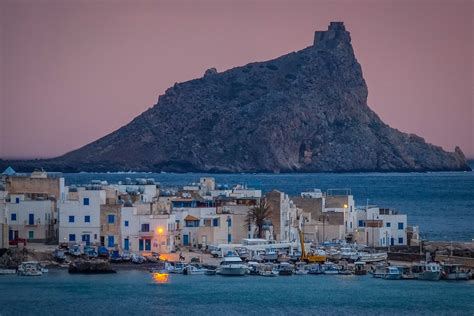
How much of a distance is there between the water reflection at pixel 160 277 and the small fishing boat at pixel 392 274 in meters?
8.87

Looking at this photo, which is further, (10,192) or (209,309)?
(10,192)

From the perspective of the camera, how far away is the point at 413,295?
52281mm

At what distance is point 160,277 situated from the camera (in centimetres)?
5503

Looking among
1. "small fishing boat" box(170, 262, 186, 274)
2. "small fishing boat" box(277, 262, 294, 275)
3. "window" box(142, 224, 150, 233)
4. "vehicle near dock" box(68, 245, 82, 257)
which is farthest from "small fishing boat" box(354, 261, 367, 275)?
"vehicle near dock" box(68, 245, 82, 257)

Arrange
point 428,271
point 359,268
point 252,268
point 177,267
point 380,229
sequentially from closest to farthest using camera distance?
1. point 428,271
2. point 177,267
3. point 252,268
4. point 359,268
5. point 380,229

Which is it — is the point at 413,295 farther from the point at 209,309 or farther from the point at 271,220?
the point at 271,220

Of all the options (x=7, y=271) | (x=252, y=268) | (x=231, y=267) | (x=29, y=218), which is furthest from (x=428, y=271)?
(x=29, y=218)

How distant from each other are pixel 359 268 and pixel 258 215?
22.5 ft

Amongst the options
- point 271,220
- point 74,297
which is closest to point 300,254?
point 271,220

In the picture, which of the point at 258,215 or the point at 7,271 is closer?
the point at 7,271

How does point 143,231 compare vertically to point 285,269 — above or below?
above

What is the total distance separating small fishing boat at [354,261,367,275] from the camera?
57.4m

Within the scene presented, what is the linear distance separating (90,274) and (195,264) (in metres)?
4.56

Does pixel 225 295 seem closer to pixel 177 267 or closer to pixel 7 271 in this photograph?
pixel 177 267
